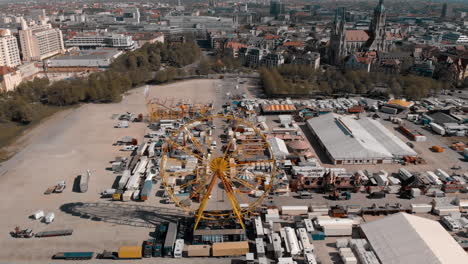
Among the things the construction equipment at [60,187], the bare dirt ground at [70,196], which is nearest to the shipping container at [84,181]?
the bare dirt ground at [70,196]

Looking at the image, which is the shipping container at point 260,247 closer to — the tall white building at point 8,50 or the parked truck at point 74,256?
the parked truck at point 74,256

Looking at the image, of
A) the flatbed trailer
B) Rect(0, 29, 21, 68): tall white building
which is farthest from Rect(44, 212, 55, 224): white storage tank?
Rect(0, 29, 21, 68): tall white building

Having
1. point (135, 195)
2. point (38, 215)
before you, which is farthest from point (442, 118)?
point (38, 215)

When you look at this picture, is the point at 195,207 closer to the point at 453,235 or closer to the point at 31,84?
the point at 453,235

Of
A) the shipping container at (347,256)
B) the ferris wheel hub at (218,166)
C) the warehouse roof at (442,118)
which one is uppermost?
the ferris wheel hub at (218,166)

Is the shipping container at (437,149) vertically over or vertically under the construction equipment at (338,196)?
over

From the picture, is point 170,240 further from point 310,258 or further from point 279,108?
point 279,108
